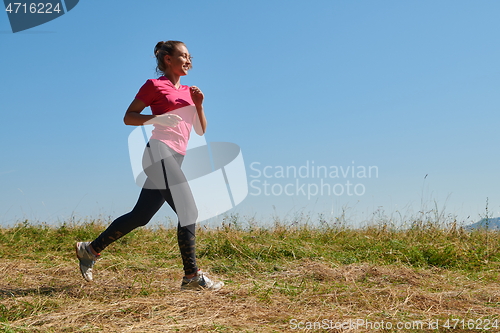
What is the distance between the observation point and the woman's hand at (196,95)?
3854mm

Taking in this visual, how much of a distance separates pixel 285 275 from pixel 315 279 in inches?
13.9

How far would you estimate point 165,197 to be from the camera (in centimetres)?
368

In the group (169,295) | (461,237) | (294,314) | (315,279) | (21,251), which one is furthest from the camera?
(461,237)

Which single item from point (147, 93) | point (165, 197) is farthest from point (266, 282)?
point (147, 93)

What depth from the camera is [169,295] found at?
3547mm

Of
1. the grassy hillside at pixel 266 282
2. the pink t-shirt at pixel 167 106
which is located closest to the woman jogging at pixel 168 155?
the pink t-shirt at pixel 167 106

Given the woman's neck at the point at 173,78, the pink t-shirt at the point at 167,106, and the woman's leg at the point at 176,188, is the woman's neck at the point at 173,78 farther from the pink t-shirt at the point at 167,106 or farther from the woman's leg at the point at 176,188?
the woman's leg at the point at 176,188

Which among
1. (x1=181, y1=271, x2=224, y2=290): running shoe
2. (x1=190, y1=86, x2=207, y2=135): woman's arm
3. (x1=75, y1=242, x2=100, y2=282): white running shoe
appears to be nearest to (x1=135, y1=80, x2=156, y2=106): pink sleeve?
(x1=190, y1=86, x2=207, y2=135): woman's arm

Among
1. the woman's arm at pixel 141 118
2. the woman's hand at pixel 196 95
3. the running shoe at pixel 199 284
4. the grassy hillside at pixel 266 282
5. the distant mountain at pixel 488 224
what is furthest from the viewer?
the distant mountain at pixel 488 224

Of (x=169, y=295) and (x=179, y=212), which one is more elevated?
(x=179, y=212)

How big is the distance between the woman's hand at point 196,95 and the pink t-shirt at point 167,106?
8cm

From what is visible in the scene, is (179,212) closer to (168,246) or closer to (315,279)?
(315,279)

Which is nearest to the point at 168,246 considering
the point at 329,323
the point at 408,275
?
the point at 408,275

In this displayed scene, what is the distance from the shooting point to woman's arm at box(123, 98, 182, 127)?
3.55 meters
